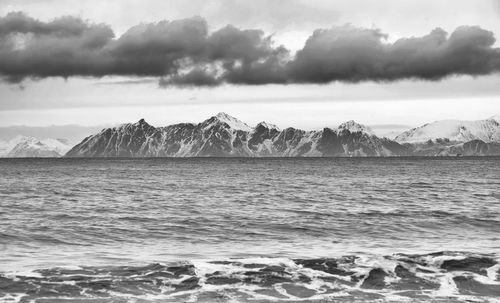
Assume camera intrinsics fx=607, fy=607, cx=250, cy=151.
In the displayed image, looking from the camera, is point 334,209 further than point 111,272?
Yes

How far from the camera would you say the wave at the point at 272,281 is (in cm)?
1942

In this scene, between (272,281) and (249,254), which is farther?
(249,254)

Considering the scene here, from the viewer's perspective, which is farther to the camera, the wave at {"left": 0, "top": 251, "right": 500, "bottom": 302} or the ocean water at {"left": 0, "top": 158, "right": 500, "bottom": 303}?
the ocean water at {"left": 0, "top": 158, "right": 500, "bottom": 303}

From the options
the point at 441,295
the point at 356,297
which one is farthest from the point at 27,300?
the point at 441,295

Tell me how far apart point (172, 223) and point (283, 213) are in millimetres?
9926

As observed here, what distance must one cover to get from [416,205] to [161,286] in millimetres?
36142

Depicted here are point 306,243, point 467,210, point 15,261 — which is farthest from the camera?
point 467,210

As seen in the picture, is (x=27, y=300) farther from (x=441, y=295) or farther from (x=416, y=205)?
(x=416, y=205)

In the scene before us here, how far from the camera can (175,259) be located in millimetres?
25516

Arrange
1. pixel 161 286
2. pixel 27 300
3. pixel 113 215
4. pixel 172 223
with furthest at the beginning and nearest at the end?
pixel 113 215
pixel 172 223
pixel 161 286
pixel 27 300

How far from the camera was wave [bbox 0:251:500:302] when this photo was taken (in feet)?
63.7

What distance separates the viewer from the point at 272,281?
2144 centimetres


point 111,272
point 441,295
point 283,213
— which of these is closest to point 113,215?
point 283,213

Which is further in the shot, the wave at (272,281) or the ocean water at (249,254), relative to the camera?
the ocean water at (249,254)
